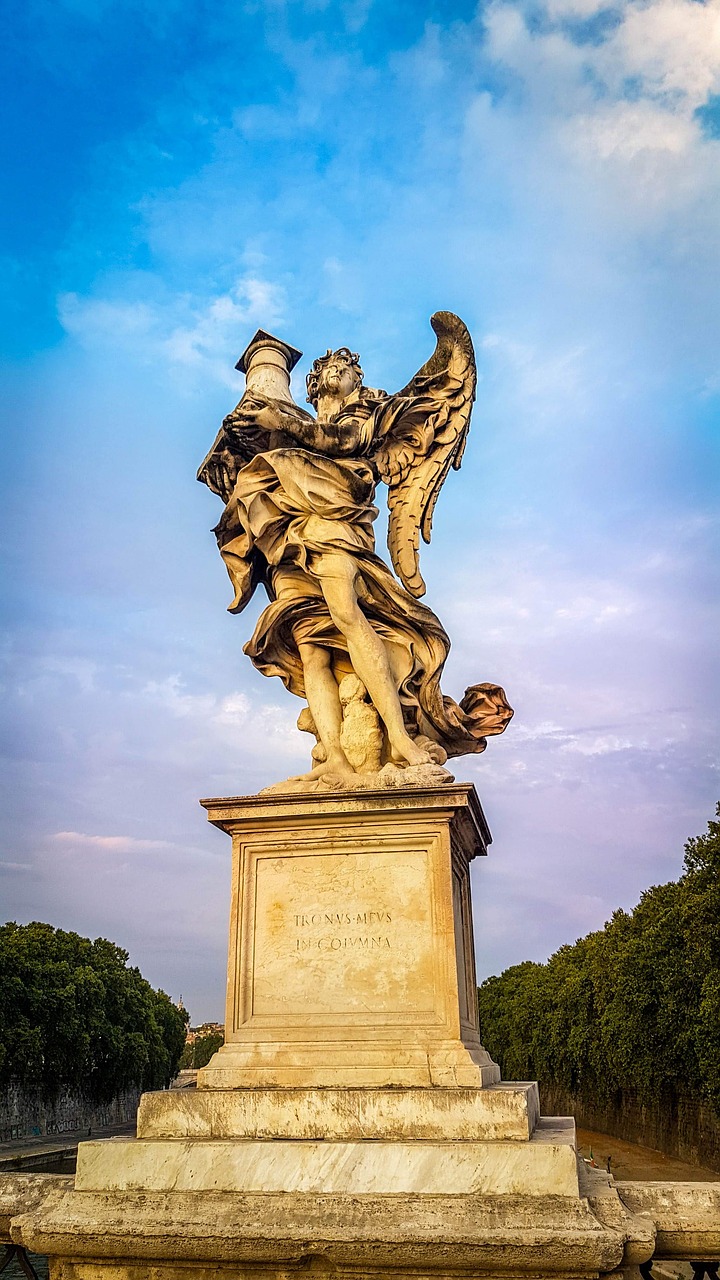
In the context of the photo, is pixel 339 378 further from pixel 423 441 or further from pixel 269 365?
pixel 423 441

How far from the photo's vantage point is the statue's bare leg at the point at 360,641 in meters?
6.37

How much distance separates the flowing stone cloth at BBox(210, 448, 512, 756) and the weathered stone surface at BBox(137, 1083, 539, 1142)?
8.45 feet

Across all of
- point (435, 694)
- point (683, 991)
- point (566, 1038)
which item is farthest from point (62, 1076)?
point (435, 694)

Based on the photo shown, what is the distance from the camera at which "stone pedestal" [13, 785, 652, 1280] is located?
13.8 feet

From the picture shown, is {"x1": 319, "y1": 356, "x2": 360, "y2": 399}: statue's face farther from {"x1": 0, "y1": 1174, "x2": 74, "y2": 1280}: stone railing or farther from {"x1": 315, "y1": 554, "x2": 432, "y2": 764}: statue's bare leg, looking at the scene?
{"x1": 0, "y1": 1174, "x2": 74, "y2": 1280}: stone railing

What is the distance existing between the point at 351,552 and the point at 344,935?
256 centimetres

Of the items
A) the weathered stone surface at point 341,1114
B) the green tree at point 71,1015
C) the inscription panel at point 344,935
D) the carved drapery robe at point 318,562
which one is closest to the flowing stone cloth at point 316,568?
the carved drapery robe at point 318,562

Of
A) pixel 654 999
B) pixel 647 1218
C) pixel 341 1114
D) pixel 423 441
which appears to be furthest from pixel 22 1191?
pixel 654 999

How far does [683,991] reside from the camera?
29406 millimetres

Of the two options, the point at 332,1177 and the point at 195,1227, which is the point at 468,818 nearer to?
the point at 332,1177

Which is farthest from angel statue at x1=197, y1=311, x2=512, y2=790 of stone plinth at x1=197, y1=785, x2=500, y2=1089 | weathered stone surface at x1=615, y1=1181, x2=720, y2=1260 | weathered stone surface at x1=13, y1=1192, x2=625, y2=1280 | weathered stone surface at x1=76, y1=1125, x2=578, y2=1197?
weathered stone surface at x1=615, y1=1181, x2=720, y2=1260

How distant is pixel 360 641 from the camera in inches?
254

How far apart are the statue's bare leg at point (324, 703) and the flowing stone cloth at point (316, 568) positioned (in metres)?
0.10

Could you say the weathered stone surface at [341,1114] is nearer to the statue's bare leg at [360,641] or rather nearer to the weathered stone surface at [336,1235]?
the weathered stone surface at [336,1235]
